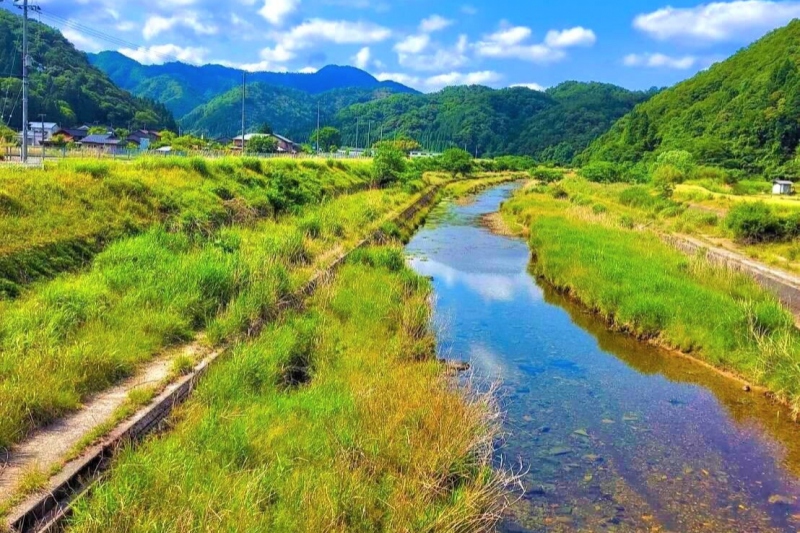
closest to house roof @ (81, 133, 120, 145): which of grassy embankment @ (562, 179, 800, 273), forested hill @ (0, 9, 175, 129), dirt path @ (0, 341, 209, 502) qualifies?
forested hill @ (0, 9, 175, 129)

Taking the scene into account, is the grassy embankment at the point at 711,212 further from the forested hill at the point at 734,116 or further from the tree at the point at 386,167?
the tree at the point at 386,167

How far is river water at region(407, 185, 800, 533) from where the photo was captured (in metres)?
6.43

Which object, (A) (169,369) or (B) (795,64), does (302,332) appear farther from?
(B) (795,64)

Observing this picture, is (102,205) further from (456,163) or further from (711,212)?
(456,163)

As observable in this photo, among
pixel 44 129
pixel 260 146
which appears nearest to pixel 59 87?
pixel 44 129

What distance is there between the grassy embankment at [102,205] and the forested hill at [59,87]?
75839 mm

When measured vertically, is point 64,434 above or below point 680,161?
below

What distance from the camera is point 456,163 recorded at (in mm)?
88562

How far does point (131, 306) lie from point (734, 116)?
277ft

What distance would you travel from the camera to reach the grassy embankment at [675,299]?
33.4 feet

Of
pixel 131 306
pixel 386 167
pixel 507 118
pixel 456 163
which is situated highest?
pixel 507 118

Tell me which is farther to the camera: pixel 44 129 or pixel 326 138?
pixel 326 138

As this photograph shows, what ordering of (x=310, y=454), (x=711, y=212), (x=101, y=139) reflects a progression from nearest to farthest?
(x=310, y=454)
(x=711, y=212)
(x=101, y=139)

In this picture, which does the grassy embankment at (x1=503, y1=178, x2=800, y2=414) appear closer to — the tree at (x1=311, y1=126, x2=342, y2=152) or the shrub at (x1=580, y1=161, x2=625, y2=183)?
the shrub at (x1=580, y1=161, x2=625, y2=183)
